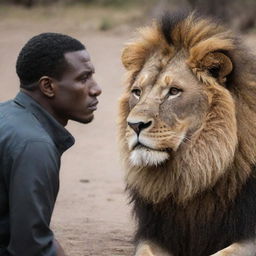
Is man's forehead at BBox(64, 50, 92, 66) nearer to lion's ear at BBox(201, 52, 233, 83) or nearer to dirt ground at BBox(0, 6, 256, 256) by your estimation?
lion's ear at BBox(201, 52, 233, 83)

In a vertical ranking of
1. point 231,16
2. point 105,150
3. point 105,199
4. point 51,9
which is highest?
point 105,199

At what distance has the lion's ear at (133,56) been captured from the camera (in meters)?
5.37

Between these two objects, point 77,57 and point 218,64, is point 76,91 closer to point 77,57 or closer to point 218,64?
point 77,57

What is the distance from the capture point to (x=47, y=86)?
3.89m

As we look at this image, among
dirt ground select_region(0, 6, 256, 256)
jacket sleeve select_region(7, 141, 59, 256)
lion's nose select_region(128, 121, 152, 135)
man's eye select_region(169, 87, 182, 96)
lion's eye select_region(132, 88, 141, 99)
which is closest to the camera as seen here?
jacket sleeve select_region(7, 141, 59, 256)

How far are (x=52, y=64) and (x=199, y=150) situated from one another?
1331mm

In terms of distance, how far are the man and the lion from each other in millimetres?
880

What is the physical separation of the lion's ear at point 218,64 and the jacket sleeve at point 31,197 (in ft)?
5.59

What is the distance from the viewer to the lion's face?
4.82m

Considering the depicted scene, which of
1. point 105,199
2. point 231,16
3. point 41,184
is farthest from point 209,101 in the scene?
point 231,16

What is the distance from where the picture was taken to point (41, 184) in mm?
3545

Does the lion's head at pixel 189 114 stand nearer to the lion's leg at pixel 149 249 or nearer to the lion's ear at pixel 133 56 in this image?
the lion's ear at pixel 133 56

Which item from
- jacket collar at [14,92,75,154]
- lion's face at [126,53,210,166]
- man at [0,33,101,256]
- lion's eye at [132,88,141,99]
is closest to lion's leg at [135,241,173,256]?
lion's face at [126,53,210,166]

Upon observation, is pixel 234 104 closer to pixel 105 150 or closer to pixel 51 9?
pixel 105 150
